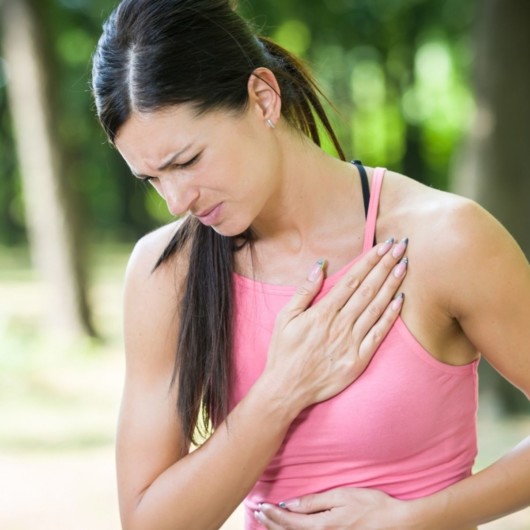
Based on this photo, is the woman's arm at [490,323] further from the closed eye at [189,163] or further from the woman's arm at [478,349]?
the closed eye at [189,163]

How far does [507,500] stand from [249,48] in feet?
3.45

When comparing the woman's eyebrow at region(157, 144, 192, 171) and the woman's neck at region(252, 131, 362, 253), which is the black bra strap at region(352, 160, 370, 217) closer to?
the woman's neck at region(252, 131, 362, 253)

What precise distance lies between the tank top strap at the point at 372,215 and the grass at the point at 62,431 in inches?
124

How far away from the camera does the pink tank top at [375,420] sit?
1838mm

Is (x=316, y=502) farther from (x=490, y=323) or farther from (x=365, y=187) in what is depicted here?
(x=365, y=187)

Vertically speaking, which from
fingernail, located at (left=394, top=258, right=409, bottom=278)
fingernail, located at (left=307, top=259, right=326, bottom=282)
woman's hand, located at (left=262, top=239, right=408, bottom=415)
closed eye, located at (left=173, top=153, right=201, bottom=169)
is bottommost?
woman's hand, located at (left=262, top=239, right=408, bottom=415)

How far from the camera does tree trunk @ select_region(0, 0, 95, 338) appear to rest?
8.27 m

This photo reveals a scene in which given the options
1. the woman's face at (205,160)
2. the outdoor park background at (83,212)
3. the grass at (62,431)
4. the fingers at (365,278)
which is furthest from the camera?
the outdoor park background at (83,212)

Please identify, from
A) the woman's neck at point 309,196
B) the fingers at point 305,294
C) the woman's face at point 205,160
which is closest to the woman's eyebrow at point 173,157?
the woman's face at point 205,160

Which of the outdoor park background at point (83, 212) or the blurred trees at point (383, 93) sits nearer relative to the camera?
the outdoor park background at point (83, 212)

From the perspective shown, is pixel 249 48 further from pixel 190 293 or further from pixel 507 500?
pixel 507 500

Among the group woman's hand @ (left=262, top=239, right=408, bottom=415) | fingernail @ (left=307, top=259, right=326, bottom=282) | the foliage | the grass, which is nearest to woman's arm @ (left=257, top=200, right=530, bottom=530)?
woman's hand @ (left=262, top=239, right=408, bottom=415)

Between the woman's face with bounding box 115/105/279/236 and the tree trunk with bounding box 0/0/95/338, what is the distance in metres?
6.72

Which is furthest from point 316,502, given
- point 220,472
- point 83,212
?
point 83,212
